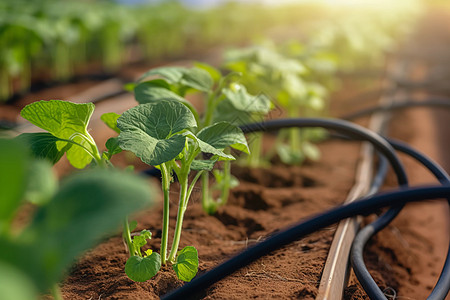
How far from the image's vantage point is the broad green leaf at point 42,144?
3.43ft

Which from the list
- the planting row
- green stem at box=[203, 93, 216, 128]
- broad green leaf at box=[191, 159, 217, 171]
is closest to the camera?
broad green leaf at box=[191, 159, 217, 171]

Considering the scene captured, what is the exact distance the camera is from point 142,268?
113 centimetres

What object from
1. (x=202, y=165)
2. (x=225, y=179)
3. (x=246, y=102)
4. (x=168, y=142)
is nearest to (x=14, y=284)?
(x=168, y=142)

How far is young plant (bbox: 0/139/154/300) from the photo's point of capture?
503 mm

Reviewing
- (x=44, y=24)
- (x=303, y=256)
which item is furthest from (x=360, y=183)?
(x=44, y=24)

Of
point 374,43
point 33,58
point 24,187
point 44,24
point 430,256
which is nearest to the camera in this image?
point 24,187

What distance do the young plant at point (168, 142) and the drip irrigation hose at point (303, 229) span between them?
63 millimetres

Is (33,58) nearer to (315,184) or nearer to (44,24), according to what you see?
(44,24)

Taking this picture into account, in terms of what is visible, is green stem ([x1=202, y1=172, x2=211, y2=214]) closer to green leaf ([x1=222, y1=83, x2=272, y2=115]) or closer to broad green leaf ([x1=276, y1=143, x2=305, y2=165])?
green leaf ([x1=222, y1=83, x2=272, y2=115])

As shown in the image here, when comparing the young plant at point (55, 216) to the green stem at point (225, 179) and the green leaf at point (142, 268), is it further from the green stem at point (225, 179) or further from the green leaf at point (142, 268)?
the green stem at point (225, 179)

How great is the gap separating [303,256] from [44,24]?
450cm

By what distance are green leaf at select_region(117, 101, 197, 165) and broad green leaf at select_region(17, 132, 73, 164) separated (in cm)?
19

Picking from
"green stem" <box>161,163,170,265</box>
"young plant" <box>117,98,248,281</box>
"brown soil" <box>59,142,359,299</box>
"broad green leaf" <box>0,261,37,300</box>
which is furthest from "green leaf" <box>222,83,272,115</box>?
"broad green leaf" <box>0,261,37,300</box>

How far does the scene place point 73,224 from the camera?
1.72 ft
